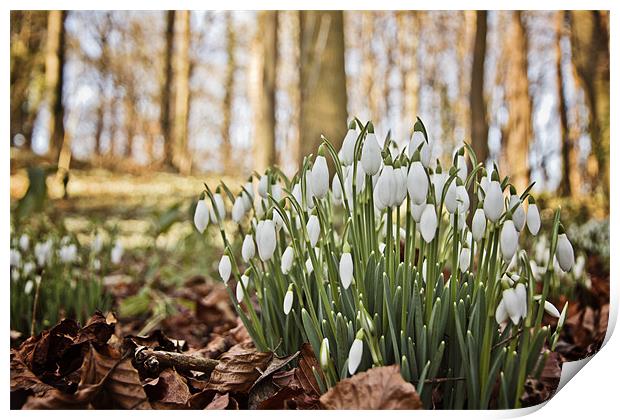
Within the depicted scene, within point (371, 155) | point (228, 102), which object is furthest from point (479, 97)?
point (228, 102)

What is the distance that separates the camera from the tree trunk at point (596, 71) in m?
2.33

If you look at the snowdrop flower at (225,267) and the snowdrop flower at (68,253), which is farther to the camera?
the snowdrop flower at (68,253)

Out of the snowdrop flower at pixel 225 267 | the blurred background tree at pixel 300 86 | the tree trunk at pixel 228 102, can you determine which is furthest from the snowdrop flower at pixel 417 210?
the tree trunk at pixel 228 102

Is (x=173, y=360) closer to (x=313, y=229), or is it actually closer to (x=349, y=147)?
(x=313, y=229)

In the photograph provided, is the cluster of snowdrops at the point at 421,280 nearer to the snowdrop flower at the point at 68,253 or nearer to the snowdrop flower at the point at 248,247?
the snowdrop flower at the point at 248,247

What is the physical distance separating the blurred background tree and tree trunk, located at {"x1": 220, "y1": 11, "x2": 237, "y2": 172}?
0.05 ft

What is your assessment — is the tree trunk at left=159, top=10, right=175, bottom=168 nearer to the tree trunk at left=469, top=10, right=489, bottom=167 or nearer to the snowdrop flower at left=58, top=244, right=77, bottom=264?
the tree trunk at left=469, top=10, right=489, bottom=167

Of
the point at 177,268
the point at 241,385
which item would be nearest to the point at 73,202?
the point at 177,268

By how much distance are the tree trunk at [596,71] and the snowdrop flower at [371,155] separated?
5.37 feet

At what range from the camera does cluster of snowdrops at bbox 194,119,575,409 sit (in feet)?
3.10

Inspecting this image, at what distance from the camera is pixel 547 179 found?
3057mm

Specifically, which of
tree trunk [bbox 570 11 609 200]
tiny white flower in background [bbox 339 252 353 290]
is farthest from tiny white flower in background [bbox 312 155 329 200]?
tree trunk [bbox 570 11 609 200]
